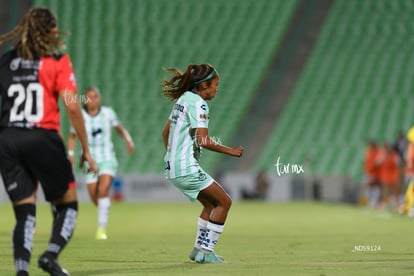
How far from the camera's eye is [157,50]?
3888 centimetres

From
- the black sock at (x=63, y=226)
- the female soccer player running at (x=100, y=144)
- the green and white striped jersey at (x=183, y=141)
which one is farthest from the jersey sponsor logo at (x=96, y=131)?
the black sock at (x=63, y=226)

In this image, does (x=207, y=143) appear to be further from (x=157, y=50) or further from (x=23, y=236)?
(x=157, y=50)

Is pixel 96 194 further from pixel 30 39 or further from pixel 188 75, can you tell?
pixel 30 39

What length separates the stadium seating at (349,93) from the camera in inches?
1389

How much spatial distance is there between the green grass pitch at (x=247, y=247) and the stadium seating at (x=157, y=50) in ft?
43.8

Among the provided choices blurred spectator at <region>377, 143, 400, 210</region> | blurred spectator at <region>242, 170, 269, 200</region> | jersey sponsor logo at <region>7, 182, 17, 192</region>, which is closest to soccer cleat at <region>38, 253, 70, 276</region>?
jersey sponsor logo at <region>7, 182, 17, 192</region>

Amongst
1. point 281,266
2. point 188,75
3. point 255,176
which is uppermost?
point 188,75

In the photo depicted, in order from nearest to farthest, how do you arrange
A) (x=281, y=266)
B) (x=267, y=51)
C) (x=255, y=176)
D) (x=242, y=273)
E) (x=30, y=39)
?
(x=30, y=39) → (x=242, y=273) → (x=281, y=266) → (x=255, y=176) → (x=267, y=51)

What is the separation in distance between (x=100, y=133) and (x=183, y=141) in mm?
5990

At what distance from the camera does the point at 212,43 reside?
3881 centimetres

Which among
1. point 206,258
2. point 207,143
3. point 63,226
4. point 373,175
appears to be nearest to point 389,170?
point 373,175

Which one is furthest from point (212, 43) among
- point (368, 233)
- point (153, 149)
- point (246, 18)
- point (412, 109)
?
point (368, 233)

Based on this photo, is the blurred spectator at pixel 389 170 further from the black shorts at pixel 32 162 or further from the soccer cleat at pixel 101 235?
the black shorts at pixel 32 162

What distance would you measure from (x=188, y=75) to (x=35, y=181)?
8.92 feet
